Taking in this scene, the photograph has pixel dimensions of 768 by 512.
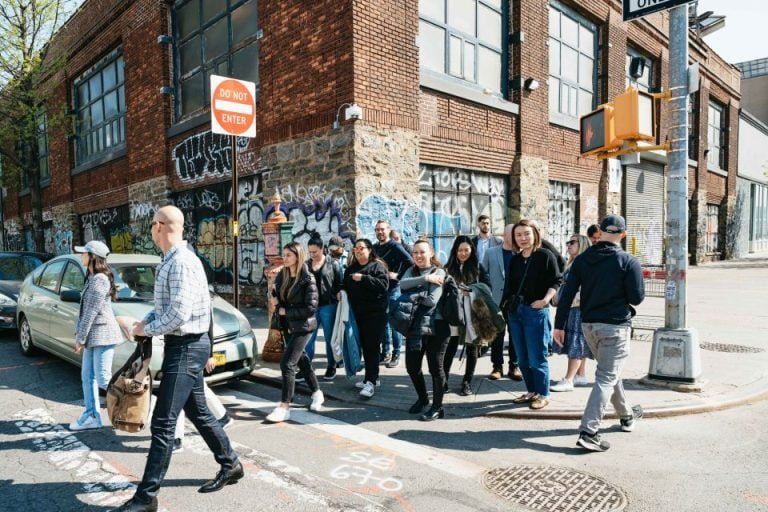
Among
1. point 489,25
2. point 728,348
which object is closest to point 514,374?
point 728,348

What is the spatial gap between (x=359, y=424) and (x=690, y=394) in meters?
3.41

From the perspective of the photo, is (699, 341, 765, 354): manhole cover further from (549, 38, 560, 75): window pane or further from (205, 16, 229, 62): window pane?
(205, 16, 229, 62): window pane

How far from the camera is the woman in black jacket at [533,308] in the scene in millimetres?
5113

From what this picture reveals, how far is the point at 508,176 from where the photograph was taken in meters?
12.7

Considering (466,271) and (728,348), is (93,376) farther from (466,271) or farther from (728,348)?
(728,348)

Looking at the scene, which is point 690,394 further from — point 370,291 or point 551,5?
point 551,5

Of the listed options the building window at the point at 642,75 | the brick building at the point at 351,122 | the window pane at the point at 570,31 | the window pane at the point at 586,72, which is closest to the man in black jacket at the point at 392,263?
the brick building at the point at 351,122

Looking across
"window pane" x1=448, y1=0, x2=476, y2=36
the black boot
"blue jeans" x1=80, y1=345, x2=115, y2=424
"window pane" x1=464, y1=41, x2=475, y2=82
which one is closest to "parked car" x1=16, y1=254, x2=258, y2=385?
"blue jeans" x1=80, y1=345, x2=115, y2=424

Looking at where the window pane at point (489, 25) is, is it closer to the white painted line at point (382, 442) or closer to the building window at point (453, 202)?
the building window at point (453, 202)

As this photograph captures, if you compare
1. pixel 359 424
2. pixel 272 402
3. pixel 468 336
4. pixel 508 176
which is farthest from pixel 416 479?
pixel 508 176

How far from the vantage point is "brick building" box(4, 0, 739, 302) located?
371 inches

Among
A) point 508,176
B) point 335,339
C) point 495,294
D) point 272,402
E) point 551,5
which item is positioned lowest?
point 272,402

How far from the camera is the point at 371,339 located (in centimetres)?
585

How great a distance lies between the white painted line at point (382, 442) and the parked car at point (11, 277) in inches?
232
